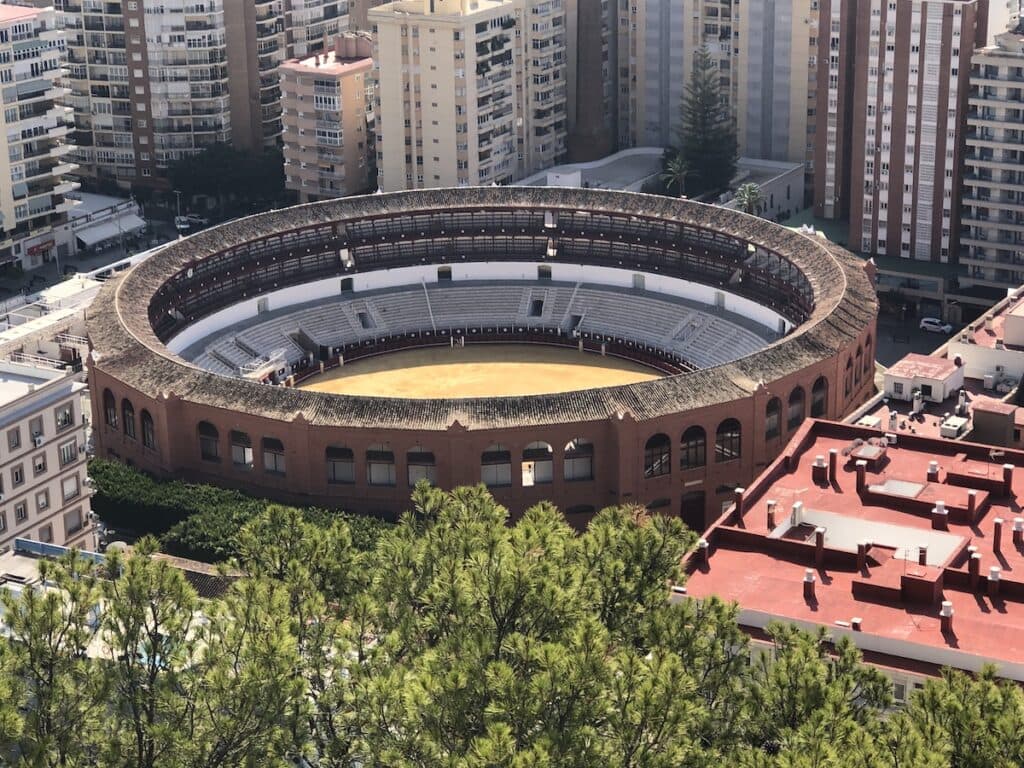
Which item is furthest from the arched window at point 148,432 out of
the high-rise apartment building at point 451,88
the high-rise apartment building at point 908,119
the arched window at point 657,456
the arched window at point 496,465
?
the high-rise apartment building at point 908,119

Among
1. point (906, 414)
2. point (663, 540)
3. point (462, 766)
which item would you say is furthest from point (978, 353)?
point (462, 766)

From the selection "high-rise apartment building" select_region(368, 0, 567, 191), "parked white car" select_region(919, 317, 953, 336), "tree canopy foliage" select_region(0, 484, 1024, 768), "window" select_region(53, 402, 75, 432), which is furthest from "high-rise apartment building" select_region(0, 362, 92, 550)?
"high-rise apartment building" select_region(368, 0, 567, 191)

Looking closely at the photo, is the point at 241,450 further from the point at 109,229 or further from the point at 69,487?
the point at 109,229

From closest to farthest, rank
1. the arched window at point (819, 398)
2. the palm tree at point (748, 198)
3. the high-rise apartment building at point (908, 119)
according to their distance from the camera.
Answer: the arched window at point (819, 398)
the high-rise apartment building at point (908, 119)
the palm tree at point (748, 198)

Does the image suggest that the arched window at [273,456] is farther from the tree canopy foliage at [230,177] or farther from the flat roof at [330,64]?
the tree canopy foliage at [230,177]

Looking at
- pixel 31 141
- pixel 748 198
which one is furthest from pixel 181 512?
pixel 748 198

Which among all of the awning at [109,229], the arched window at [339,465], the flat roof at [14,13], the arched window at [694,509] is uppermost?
the flat roof at [14,13]

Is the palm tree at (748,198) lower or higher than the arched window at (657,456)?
higher

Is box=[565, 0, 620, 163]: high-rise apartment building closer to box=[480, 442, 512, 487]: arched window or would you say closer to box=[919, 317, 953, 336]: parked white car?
box=[919, 317, 953, 336]: parked white car
